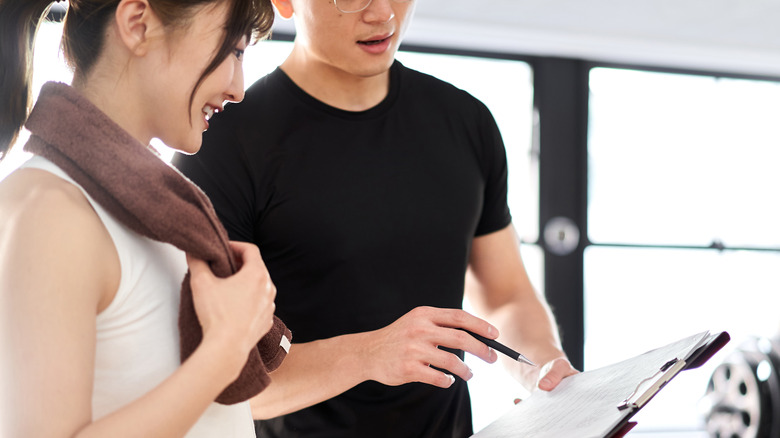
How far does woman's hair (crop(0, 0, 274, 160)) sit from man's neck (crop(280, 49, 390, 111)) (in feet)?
1.85

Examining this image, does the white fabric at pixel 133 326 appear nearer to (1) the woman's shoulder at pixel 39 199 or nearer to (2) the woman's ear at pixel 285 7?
(1) the woman's shoulder at pixel 39 199

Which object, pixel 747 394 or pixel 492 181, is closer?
pixel 492 181

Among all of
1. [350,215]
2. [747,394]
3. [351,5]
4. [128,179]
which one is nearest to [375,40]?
[351,5]

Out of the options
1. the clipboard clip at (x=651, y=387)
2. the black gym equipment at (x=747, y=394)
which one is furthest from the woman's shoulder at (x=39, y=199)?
the black gym equipment at (x=747, y=394)

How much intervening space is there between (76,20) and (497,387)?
267cm

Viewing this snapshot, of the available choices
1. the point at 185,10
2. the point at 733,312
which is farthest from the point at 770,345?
the point at 185,10

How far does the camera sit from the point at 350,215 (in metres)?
1.32

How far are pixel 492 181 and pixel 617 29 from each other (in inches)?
77.3

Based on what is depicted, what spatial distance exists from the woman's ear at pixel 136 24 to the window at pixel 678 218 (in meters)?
2.81

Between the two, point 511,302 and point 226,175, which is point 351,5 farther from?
point 511,302

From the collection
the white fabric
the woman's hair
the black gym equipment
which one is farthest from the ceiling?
the white fabric

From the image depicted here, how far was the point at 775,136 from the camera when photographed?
12.0ft

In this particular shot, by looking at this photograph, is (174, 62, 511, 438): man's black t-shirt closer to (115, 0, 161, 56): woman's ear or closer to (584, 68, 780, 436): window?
(115, 0, 161, 56): woman's ear

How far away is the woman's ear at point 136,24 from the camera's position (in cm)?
78
